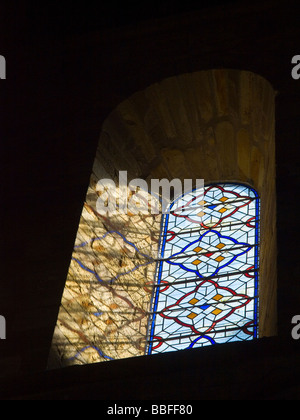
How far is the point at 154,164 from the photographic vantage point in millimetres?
7891

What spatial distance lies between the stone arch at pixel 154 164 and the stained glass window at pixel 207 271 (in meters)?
0.12

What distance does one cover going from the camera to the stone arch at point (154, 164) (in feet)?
21.6

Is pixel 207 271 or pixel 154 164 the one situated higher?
pixel 154 164

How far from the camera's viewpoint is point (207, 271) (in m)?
7.18

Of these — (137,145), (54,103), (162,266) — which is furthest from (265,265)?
(54,103)

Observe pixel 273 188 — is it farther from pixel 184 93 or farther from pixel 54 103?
pixel 54 103

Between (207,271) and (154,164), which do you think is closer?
(207,271)

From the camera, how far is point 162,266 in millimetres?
7434

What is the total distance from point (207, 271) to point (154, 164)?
116cm

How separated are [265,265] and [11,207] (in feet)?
6.15

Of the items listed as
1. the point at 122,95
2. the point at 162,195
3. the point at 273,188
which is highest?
the point at 122,95

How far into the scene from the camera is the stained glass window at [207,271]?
6.66m

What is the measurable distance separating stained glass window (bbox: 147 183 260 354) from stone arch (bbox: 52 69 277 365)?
0.38ft

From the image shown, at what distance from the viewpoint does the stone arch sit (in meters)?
6.58
